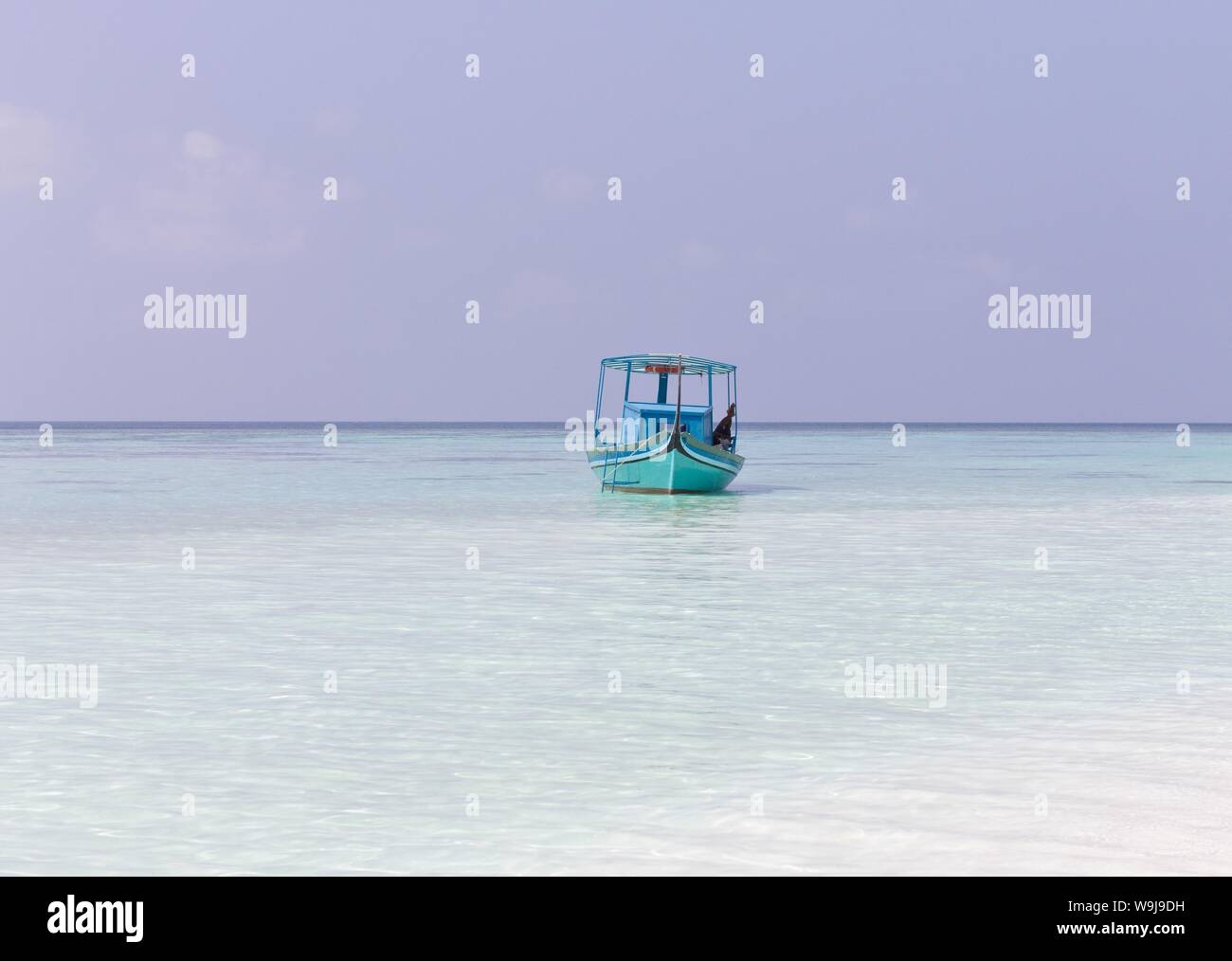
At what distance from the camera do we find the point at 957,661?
11.3 meters

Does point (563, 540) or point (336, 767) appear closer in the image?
point (336, 767)

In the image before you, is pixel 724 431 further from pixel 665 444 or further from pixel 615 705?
pixel 615 705

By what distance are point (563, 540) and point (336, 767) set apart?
15.4 m

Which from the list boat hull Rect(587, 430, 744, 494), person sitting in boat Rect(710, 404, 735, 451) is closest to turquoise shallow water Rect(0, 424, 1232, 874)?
boat hull Rect(587, 430, 744, 494)

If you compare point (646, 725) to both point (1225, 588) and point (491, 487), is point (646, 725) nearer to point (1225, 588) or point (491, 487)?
point (1225, 588)

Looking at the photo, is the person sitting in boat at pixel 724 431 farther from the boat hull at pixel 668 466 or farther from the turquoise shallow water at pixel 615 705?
the turquoise shallow water at pixel 615 705

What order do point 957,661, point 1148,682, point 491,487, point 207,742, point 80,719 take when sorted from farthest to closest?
point 491,487 < point 957,661 < point 1148,682 < point 80,719 < point 207,742

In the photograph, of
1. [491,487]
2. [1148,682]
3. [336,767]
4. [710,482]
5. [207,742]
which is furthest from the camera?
[491,487]

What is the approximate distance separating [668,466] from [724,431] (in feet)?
7.80

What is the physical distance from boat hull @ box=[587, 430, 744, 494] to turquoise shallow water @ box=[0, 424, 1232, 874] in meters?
10.0

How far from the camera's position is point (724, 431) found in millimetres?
35875

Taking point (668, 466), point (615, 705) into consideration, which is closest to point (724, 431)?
point (668, 466)

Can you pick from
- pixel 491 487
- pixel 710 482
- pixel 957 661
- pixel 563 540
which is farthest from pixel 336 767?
pixel 491 487

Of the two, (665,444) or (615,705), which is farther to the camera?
(665,444)
